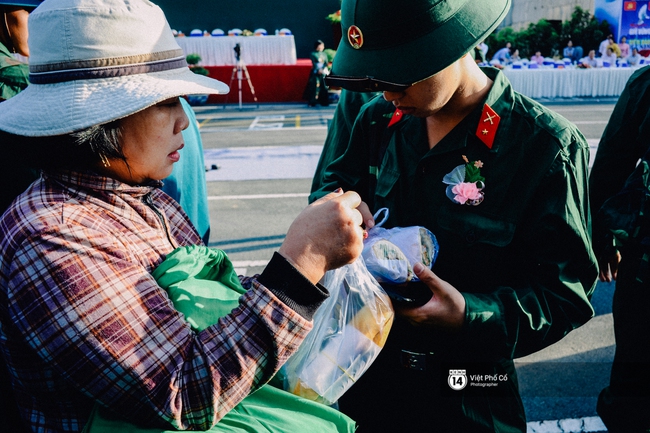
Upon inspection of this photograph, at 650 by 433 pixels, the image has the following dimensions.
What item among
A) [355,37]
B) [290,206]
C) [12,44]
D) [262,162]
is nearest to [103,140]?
[355,37]

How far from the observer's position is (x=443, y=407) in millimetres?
1741

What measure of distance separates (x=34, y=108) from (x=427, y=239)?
3.64 feet

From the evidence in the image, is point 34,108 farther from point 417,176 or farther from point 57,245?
point 417,176

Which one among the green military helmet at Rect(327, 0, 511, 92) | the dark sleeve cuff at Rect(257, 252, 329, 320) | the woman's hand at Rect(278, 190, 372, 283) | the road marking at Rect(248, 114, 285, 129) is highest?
the green military helmet at Rect(327, 0, 511, 92)

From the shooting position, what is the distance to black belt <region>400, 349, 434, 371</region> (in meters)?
1.72

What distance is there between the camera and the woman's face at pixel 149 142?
1326mm

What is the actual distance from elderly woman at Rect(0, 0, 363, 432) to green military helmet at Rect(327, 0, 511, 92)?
0.42 metres

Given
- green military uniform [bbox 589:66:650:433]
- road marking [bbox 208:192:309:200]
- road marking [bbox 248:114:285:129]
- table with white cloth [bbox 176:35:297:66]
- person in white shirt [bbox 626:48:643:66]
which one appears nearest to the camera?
green military uniform [bbox 589:66:650:433]

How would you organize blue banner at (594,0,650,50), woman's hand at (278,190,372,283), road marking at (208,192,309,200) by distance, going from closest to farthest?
woman's hand at (278,190,372,283) < road marking at (208,192,309,200) < blue banner at (594,0,650,50)

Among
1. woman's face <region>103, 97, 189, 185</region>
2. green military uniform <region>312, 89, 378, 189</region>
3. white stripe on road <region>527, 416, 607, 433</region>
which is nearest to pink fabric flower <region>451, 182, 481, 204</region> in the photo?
woman's face <region>103, 97, 189, 185</region>

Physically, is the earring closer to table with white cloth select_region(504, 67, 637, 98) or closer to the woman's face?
the woman's face

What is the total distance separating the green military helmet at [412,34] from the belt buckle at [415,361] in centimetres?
85

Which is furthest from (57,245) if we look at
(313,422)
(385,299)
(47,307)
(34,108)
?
(385,299)

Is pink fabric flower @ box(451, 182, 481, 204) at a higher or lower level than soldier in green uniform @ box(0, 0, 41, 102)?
lower
